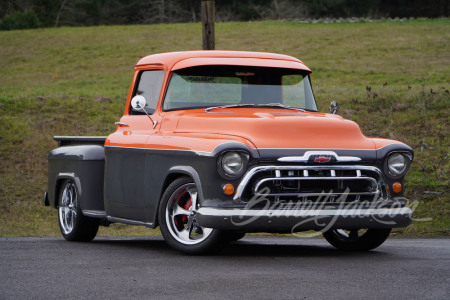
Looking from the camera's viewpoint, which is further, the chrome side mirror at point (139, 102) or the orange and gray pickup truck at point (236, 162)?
the chrome side mirror at point (139, 102)

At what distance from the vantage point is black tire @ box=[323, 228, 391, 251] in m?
9.20

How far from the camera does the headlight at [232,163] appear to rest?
802 cm

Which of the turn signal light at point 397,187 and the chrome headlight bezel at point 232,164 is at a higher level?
the chrome headlight bezel at point 232,164

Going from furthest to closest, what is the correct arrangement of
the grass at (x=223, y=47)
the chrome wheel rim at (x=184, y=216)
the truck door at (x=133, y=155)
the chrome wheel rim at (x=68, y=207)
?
the grass at (x=223, y=47), the chrome wheel rim at (x=68, y=207), the truck door at (x=133, y=155), the chrome wheel rim at (x=184, y=216)

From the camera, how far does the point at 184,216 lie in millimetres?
8688

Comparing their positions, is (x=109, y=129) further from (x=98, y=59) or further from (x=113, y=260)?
(x=98, y=59)

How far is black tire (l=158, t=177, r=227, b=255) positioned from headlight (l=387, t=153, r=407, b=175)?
1.81 m

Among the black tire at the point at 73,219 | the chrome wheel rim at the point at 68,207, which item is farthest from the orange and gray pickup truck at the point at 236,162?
the chrome wheel rim at the point at 68,207

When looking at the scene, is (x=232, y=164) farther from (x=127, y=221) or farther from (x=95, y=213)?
(x=95, y=213)

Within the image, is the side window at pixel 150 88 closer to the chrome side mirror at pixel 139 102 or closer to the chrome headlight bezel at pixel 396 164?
the chrome side mirror at pixel 139 102

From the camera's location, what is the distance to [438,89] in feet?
75.5

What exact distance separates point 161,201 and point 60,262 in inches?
46.8

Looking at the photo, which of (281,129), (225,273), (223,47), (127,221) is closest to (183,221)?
(127,221)

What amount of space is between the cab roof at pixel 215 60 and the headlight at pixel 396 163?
1814 millimetres
